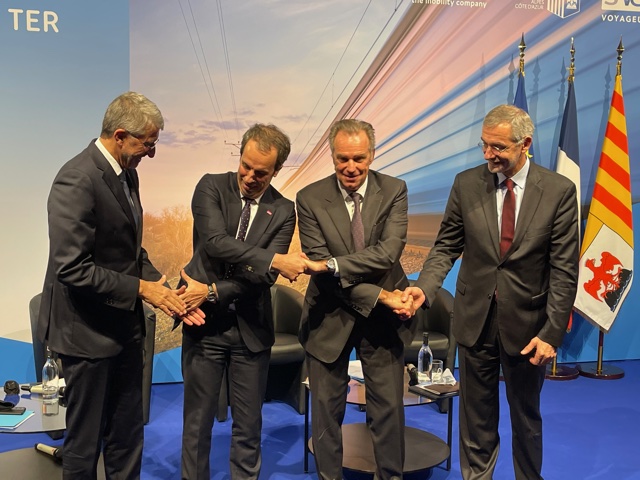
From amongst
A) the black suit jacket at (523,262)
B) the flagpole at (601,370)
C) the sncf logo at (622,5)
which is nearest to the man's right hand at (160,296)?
the black suit jacket at (523,262)

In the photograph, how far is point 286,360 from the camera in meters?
4.96

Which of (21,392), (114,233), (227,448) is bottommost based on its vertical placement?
(227,448)

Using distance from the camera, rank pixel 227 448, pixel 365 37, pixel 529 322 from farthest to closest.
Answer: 1. pixel 365 37
2. pixel 227 448
3. pixel 529 322

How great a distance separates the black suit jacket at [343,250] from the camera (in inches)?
125

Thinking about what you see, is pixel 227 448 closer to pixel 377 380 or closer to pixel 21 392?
pixel 21 392

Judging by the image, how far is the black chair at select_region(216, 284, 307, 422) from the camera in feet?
16.2

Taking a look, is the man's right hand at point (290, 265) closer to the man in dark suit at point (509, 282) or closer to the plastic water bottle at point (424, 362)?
the man in dark suit at point (509, 282)

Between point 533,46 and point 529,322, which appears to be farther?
point 533,46

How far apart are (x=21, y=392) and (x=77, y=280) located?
4.83ft

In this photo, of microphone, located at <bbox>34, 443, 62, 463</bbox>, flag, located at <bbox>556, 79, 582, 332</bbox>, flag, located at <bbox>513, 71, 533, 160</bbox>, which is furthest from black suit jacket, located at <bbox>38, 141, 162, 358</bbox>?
flag, located at <bbox>556, 79, 582, 332</bbox>

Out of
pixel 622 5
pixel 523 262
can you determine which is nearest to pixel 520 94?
pixel 622 5

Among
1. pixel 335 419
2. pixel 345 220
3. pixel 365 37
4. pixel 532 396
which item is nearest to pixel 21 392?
pixel 335 419

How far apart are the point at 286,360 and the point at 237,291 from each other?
6.13ft

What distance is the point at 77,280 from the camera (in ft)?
8.77
